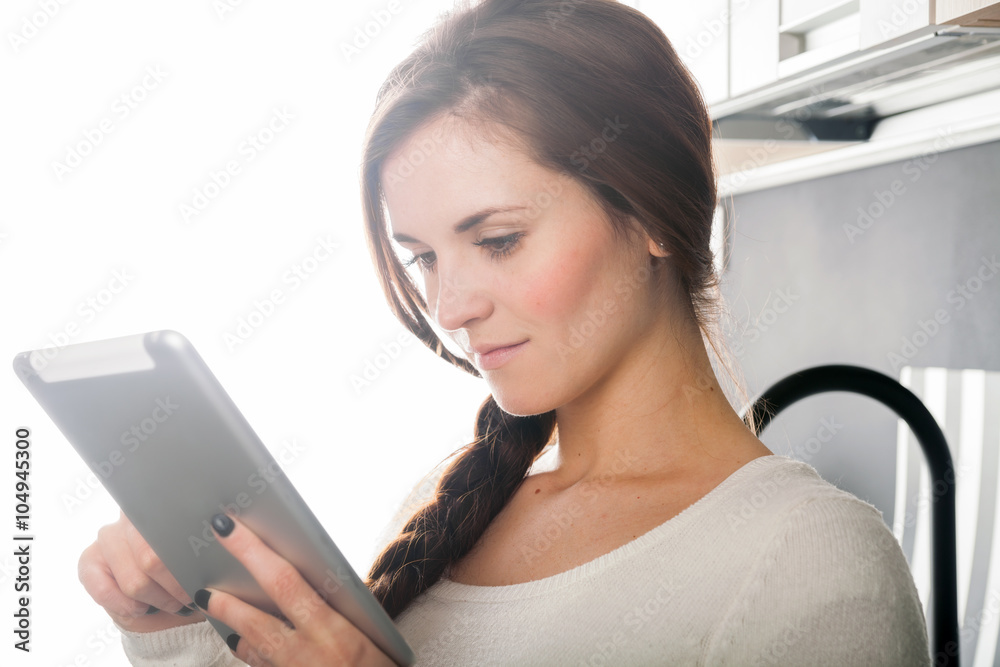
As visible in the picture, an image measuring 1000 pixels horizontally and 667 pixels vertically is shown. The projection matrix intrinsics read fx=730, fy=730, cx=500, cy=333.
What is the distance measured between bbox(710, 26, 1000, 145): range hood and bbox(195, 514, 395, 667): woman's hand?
3.07ft

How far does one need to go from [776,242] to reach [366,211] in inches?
44.4

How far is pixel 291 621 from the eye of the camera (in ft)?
2.06

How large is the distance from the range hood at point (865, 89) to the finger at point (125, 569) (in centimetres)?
108

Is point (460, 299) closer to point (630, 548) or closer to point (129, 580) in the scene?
point (630, 548)

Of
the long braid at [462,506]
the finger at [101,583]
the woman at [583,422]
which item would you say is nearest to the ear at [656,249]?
the woman at [583,422]

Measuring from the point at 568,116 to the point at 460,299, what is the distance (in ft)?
0.71

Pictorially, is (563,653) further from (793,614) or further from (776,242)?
(776,242)

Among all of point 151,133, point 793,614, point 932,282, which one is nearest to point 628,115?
point 793,614

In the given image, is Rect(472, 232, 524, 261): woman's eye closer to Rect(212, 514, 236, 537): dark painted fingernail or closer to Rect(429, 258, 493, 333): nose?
Rect(429, 258, 493, 333): nose

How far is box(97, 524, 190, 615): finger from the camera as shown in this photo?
0.75 m

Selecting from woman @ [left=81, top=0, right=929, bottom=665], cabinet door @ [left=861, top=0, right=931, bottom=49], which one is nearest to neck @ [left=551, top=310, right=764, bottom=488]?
woman @ [left=81, top=0, right=929, bottom=665]

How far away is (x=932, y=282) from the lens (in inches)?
52.1

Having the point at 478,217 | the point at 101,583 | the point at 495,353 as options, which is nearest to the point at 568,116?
the point at 478,217

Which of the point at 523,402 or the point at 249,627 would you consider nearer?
the point at 249,627
